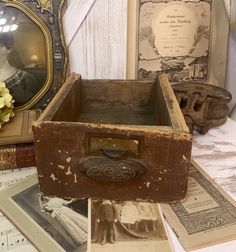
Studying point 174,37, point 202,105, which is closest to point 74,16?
point 174,37

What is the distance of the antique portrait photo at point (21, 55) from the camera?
780mm

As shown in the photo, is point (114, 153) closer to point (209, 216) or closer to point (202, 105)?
point (209, 216)

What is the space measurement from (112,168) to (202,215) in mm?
167

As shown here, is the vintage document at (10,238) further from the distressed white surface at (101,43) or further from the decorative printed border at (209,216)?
the distressed white surface at (101,43)

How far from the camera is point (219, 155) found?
74 centimetres

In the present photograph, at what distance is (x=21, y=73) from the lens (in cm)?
82

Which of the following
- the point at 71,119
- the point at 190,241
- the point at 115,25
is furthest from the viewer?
the point at 115,25

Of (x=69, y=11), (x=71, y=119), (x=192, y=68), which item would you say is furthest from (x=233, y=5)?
(x=71, y=119)

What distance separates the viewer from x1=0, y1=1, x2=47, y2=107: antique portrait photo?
0.78m

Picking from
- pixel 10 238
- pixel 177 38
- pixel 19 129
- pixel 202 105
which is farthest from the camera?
pixel 177 38

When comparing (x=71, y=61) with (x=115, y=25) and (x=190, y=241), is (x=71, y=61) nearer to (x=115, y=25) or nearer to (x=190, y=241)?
(x=115, y=25)

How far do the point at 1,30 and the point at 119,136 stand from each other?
17.2 inches

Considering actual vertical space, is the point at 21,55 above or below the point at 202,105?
above

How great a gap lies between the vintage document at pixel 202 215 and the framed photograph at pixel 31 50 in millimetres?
436
